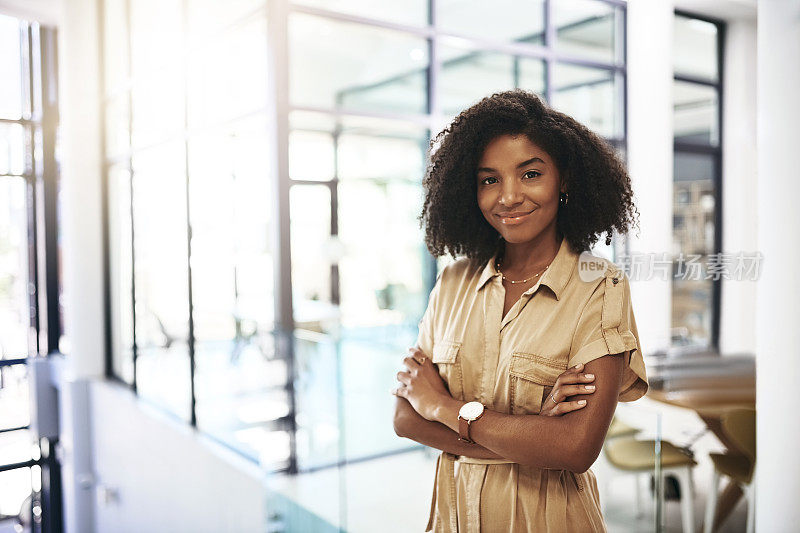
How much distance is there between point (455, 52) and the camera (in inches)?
212

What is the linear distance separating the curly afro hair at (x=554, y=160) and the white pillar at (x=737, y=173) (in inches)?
81.5

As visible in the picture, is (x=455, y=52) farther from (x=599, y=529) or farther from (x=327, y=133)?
(x=599, y=529)

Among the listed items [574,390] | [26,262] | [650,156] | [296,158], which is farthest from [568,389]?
[26,262]

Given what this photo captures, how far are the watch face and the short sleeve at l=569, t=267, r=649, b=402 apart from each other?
0.20 meters

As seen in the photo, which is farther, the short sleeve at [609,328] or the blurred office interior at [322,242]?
the blurred office interior at [322,242]

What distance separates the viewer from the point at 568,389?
4.11 ft

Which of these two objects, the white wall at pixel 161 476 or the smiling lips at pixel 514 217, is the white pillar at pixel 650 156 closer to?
the white wall at pixel 161 476

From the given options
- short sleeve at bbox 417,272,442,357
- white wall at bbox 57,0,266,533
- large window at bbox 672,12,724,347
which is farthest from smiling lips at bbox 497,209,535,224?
white wall at bbox 57,0,266,533

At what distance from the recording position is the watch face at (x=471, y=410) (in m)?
1.35

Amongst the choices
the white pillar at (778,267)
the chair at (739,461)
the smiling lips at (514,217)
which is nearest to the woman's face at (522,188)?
the smiling lips at (514,217)

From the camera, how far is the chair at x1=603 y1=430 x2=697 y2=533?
226 cm

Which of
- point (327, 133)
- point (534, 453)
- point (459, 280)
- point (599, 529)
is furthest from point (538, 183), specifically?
point (327, 133)

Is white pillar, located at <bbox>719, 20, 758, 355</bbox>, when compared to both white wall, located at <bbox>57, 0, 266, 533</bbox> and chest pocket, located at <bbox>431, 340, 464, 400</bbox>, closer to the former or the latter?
chest pocket, located at <bbox>431, 340, 464, 400</bbox>

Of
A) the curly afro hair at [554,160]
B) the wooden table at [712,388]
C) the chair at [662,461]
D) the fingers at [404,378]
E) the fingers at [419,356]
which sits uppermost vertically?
the curly afro hair at [554,160]
